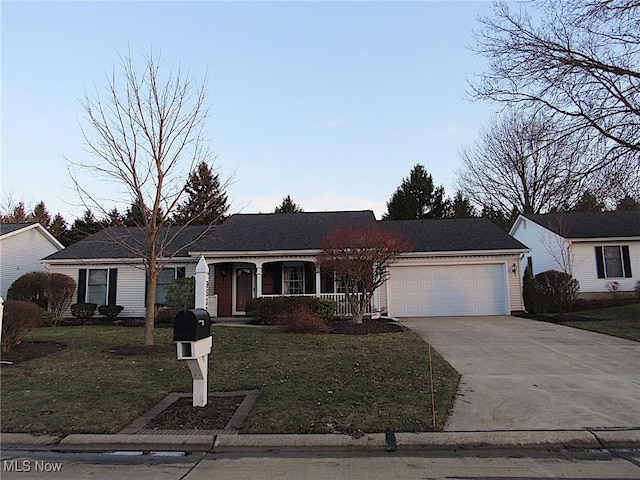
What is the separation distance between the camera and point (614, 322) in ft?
46.8

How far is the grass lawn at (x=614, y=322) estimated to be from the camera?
1233 centimetres

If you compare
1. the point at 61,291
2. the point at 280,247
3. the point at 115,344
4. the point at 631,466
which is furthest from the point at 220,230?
the point at 631,466

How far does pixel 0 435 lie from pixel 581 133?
12.6m

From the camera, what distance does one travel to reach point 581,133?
35.1ft

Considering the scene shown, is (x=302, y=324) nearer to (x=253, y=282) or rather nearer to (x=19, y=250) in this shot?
(x=253, y=282)

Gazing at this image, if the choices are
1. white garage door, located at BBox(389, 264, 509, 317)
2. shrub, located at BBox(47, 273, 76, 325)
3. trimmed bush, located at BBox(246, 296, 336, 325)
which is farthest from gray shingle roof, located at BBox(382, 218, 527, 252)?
shrub, located at BBox(47, 273, 76, 325)

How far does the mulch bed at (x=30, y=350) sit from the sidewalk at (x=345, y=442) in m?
4.73

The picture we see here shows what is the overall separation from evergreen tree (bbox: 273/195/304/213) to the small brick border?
123 feet

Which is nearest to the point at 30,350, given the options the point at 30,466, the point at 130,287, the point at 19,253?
the point at 30,466

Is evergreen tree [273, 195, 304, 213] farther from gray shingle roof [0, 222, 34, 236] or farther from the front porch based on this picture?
the front porch

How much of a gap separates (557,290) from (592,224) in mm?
7736

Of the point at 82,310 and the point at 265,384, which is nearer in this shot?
the point at 265,384

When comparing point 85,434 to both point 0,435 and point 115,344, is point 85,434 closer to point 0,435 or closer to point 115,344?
point 0,435

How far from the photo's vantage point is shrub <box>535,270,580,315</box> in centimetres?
1733
